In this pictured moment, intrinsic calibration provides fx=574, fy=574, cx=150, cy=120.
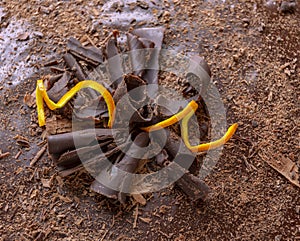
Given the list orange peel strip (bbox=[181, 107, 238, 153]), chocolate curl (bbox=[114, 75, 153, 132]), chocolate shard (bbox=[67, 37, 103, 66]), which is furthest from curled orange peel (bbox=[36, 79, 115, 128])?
orange peel strip (bbox=[181, 107, 238, 153])

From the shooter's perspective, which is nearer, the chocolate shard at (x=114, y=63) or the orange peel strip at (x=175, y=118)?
the orange peel strip at (x=175, y=118)

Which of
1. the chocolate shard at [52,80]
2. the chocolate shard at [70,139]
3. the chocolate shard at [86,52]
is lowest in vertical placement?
the chocolate shard at [70,139]

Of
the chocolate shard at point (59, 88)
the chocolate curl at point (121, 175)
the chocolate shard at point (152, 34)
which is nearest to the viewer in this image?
the chocolate curl at point (121, 175)

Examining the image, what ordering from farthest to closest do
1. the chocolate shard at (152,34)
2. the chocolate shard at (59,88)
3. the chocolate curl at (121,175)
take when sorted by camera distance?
the chocolate shard at (152,34) < the chocolate shard at (59,88) < the chocolate curl at (121,175)

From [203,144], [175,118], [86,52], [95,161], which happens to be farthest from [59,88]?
[203,144]

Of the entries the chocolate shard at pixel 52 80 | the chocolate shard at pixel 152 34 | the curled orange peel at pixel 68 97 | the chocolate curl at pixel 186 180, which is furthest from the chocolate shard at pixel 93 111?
the chocolate shard at pixel 152 34

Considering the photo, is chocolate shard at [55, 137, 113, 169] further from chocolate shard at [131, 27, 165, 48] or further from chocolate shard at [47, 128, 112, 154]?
chocolate shard at [131, 27, 165, 48]

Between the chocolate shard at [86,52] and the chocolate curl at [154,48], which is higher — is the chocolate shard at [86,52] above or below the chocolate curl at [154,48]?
above

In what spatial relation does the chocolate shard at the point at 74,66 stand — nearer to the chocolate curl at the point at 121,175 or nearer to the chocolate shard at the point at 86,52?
the chocolate shard at the point at 86,52
